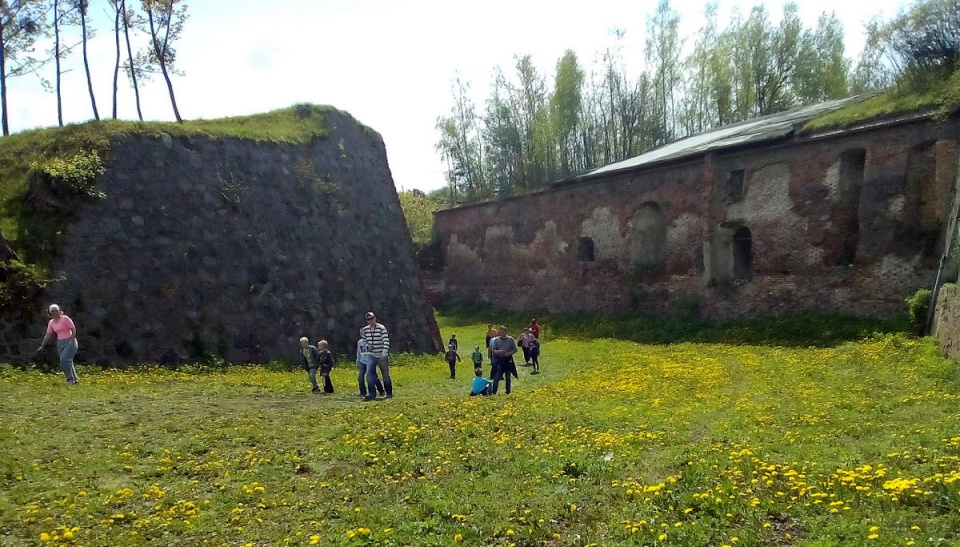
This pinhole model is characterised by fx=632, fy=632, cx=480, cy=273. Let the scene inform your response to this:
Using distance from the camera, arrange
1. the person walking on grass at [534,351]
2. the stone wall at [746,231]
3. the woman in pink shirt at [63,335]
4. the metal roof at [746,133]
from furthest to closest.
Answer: the metal roof at [746,133]
the stone wall at [746,231]
the person walking on grass at [534,351]
the woman in pink shirt at [63,335]

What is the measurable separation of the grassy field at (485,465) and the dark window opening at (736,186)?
40.9 feet

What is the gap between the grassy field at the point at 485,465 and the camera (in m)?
5.42

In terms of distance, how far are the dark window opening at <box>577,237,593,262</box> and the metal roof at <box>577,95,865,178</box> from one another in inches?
127

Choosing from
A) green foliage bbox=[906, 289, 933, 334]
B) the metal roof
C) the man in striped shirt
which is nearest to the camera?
the man in striped shirt

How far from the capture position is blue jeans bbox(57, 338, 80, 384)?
12180 millimetres

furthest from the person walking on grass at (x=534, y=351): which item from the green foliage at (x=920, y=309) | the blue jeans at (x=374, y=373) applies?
the green foliage at (x=920, y=309)

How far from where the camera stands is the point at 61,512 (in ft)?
19.1

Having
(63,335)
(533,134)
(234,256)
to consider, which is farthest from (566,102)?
(63,335)

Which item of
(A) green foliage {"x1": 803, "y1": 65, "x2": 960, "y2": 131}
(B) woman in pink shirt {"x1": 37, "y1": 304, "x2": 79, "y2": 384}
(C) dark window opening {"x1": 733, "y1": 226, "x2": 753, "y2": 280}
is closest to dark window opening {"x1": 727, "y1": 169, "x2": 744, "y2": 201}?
(C) dark window opening {"x1": 733, "y1": 226, "x2": 753, "y2": 280}

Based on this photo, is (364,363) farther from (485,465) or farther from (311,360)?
(485,465)

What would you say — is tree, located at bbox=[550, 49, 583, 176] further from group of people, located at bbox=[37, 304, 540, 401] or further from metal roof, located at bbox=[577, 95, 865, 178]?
group of people, located at bbox=[37, 304, 540, 401]

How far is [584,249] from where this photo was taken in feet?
105

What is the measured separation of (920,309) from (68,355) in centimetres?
2110

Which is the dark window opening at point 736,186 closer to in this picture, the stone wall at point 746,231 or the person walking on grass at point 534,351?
the stone wall at point 746,231
